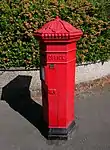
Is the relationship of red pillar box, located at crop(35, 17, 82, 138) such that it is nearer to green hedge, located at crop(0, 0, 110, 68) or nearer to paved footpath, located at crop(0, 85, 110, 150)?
paved footpath, located at crop(0, 85, 110, 150)

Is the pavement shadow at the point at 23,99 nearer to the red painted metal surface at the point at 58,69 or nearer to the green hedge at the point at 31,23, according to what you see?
the green hedge at the point at 31,23

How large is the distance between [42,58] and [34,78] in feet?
7.98

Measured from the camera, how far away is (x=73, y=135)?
478cm

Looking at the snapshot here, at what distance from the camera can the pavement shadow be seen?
5.60 metres

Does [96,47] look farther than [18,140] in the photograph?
Yes

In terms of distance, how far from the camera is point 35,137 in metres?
4.76

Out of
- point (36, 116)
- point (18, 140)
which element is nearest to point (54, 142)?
point (18, 140)

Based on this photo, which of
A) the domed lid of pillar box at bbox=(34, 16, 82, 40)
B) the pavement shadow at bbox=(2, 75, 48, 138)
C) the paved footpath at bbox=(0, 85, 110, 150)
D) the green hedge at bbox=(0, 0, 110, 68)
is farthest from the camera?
the green hedge at bbox=(0, 0, 110, 68)

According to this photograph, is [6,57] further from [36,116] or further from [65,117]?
[65,117]

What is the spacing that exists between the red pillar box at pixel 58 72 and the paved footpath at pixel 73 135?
0.24 m

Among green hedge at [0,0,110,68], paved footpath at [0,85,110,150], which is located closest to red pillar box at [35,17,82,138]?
paved footpath at [0,85,110,150]

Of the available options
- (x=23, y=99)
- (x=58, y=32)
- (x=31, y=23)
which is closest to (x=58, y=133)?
(x=58, y=32)

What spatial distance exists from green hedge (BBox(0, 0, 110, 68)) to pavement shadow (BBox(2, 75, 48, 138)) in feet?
1.32

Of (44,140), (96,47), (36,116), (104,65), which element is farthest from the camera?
(104,65)
